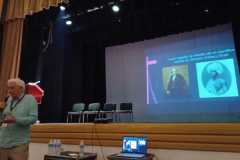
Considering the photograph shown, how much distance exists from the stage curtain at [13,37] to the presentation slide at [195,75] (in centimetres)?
320

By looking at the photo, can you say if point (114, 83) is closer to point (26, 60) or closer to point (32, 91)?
point (32, 91)

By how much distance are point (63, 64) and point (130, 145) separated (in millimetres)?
4908

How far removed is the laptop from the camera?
2.61 m

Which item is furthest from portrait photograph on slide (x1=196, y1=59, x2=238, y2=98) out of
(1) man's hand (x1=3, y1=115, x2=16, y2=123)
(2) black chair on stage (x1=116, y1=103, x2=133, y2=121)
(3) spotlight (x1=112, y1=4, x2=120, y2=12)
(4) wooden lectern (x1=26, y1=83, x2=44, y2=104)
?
(1) man's hand (x1=3, y1=115, x2=16, y2=123)

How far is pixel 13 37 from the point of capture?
4543 mm

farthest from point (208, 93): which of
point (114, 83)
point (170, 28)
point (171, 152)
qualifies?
point (171, 152)

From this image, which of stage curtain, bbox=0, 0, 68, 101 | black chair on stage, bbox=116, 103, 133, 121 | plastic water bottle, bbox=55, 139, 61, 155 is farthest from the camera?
black chair on stage, bbox=116, 103, 133, 121

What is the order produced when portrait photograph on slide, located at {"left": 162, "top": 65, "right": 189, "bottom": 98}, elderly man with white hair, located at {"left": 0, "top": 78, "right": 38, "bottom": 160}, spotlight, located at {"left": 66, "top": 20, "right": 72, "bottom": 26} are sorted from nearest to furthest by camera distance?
elderly man with white hair, located at {"left": 0, "top": 78, "right": 38, "bottom": 160}
portrait photograph on slide, located at {"left": 162, "top": 65, "right": 189, "bottom": 98}
spotlight, located at {"left": 66, "top": 20, "right": 72, "bottom": 26}

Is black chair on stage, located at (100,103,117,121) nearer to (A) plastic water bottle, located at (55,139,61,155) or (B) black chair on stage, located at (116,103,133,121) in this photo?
(B) black chair on stage, located at (116,103,133,121)

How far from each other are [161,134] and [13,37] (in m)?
3.15

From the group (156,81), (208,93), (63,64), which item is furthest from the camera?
(63,64)

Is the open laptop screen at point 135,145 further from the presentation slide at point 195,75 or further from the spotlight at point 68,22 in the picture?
the spotlight at point 68,22

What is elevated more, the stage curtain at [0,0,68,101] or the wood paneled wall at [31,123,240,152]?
the stage curtain at [0,0,68,101]

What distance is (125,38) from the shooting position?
733cm
